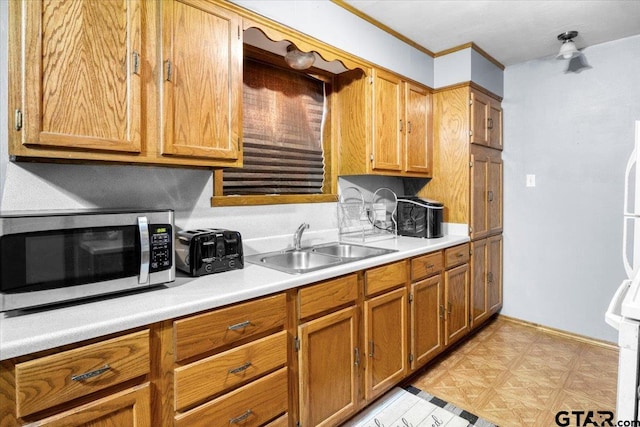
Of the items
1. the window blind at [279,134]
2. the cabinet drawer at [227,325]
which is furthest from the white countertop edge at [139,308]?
the window blind at [279,134]

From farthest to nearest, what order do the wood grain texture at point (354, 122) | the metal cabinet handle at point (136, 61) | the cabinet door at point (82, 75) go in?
the wood grain texture at point (354, 122), the metal cabinet handle at point (136, 61), the cabinet door at point (82, 75)

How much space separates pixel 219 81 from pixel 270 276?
91cm

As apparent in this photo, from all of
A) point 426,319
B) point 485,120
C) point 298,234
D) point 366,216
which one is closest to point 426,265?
point 426,319

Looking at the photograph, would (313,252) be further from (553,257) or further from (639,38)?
(639,38)

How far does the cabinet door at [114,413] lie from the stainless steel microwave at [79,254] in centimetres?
34

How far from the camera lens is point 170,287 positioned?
1.38m

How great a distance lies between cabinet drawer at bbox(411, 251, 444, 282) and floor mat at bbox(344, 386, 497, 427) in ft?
2.35

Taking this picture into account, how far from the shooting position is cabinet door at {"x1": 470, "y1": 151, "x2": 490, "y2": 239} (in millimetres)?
2892

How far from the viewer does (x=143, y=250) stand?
126 centimetres

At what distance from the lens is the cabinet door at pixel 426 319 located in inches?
88.3

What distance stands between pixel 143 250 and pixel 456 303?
2.27 metres

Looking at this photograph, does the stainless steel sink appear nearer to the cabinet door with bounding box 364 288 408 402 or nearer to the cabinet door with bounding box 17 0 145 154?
the cabinet door with bounding box 364 288 408 402

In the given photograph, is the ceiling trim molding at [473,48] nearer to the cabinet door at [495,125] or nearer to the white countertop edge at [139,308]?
the cabinet door at [495,125]

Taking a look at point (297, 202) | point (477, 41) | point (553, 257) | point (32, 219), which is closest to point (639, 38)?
point (477, 41)
